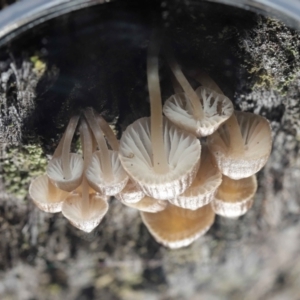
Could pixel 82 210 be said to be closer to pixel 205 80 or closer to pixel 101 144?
pixel 101 144

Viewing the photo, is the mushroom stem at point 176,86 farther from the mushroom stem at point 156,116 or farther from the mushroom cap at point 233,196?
the mushroom cap at point 233,196

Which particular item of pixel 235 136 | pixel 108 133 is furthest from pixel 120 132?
pixel 235 136

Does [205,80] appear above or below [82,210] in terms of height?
above

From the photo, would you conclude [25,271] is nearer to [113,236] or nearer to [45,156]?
[113,236]

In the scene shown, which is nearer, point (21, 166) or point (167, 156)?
point (167, 156)

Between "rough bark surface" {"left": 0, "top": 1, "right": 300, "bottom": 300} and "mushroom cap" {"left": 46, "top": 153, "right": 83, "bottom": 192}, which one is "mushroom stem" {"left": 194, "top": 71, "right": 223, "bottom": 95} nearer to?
"rough bark surface" {"left": 0, "top": 1, "right": 300, "bottom": 300}

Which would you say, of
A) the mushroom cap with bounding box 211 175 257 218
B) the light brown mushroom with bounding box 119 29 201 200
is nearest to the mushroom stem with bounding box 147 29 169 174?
the light brown mushroom with bounding box 119 29 201 200

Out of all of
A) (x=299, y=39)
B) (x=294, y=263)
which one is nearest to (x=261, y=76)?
(x=299, y=39)
